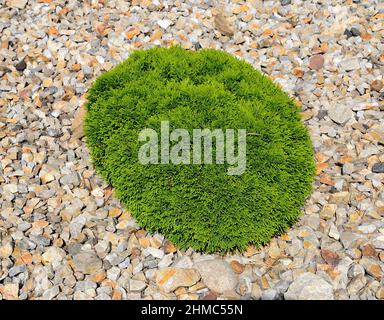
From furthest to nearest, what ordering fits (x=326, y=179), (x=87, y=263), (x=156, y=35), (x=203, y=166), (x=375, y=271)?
1. (x=156, y=35)
2. (x=326, y=179)
3. (x=87, y=263)
4. (x=375, y=271)
5. (x=203, y=166)

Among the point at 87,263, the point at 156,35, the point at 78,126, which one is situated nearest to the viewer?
the point at 87,263

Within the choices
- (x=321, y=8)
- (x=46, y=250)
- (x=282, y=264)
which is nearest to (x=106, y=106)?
(x=46, y=250)

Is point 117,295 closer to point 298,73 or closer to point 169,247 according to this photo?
point 169,247

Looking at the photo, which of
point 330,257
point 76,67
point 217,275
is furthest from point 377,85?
point 76,67

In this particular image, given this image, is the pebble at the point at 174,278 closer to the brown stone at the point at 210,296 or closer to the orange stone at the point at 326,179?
the brown stone at the point at 210,296

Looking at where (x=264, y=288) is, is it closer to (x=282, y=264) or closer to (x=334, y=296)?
(x=282, y=264)

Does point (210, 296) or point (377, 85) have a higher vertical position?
point (377, 85)

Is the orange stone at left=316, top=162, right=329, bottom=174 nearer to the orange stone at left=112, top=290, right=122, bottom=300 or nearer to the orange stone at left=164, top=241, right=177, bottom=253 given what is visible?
the orange stone at left=164, top=241, right=177, bottom=253

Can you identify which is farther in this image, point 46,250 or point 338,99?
point 338,99

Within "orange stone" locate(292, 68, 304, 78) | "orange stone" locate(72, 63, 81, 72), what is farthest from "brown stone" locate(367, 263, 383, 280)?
"orange stone" locate(72, 63, 81, 72)
